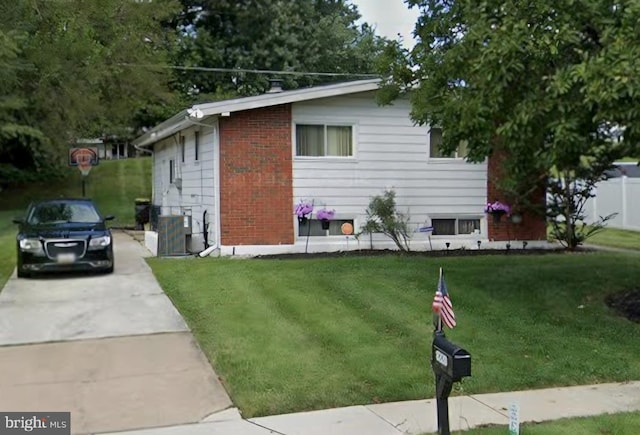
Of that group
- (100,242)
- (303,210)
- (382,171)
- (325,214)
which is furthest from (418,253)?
(100,242)

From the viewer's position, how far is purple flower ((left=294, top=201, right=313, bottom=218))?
47.3ft

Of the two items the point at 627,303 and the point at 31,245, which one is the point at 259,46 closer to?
the point at 31,245

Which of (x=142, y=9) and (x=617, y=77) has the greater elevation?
(x=142, y=9)

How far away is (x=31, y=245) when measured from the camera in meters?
11.7

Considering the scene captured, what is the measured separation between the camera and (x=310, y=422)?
5.70 metres

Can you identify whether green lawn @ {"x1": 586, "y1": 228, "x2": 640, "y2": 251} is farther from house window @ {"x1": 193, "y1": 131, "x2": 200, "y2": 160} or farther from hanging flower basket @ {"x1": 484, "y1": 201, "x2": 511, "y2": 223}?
house window @ {"x1": 193, "y1": 131, "x2": 200, "y2": 160}

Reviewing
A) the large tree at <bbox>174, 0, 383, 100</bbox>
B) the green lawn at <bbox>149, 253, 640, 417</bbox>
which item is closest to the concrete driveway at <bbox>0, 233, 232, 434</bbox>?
the green lawn at <bbox>149, 253, 640, 417</bbox>

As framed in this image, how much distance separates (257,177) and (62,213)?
4006mm

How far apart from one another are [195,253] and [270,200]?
2292 millimetres

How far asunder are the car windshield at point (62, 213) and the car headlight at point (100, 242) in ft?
3.12

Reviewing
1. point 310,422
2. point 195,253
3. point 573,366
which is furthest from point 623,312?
point 195,253

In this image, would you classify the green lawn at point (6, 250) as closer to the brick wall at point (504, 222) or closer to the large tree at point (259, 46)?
the brick wall at point (504, 222)

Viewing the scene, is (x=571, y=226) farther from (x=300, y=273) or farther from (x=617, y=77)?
(x=617, y=77)

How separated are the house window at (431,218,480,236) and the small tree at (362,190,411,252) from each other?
1.10m
